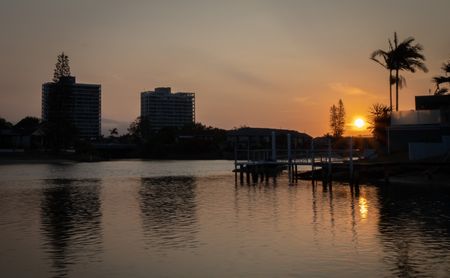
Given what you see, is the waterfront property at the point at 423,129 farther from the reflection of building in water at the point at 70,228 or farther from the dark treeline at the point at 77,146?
the dark treeline at the point at 77,146

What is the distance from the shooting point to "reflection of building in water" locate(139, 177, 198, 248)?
1966 cm

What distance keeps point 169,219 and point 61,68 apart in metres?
121

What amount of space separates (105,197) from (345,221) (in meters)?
18.0

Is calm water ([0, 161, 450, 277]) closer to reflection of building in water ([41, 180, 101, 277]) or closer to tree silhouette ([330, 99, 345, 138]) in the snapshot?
reflection of building in water ([41, 180, 101, 277])

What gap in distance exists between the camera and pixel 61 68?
455 ft

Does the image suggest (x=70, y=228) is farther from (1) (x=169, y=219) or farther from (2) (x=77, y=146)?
(2) (x=77, y=146)

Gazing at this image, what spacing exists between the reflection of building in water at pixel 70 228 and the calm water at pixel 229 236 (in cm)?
4

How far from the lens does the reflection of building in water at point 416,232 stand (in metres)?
15.2

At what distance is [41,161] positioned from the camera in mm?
115125

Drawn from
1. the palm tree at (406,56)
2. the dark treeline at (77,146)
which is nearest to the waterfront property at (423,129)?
the palm tree at (406,56)

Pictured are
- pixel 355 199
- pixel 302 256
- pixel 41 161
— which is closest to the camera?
pixel 302 256

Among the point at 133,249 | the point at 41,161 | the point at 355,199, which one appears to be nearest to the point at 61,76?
the point at 41,161

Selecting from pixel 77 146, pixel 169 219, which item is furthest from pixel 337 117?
pixel 169 219

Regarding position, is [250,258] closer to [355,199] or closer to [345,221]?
Result: [345,221]
